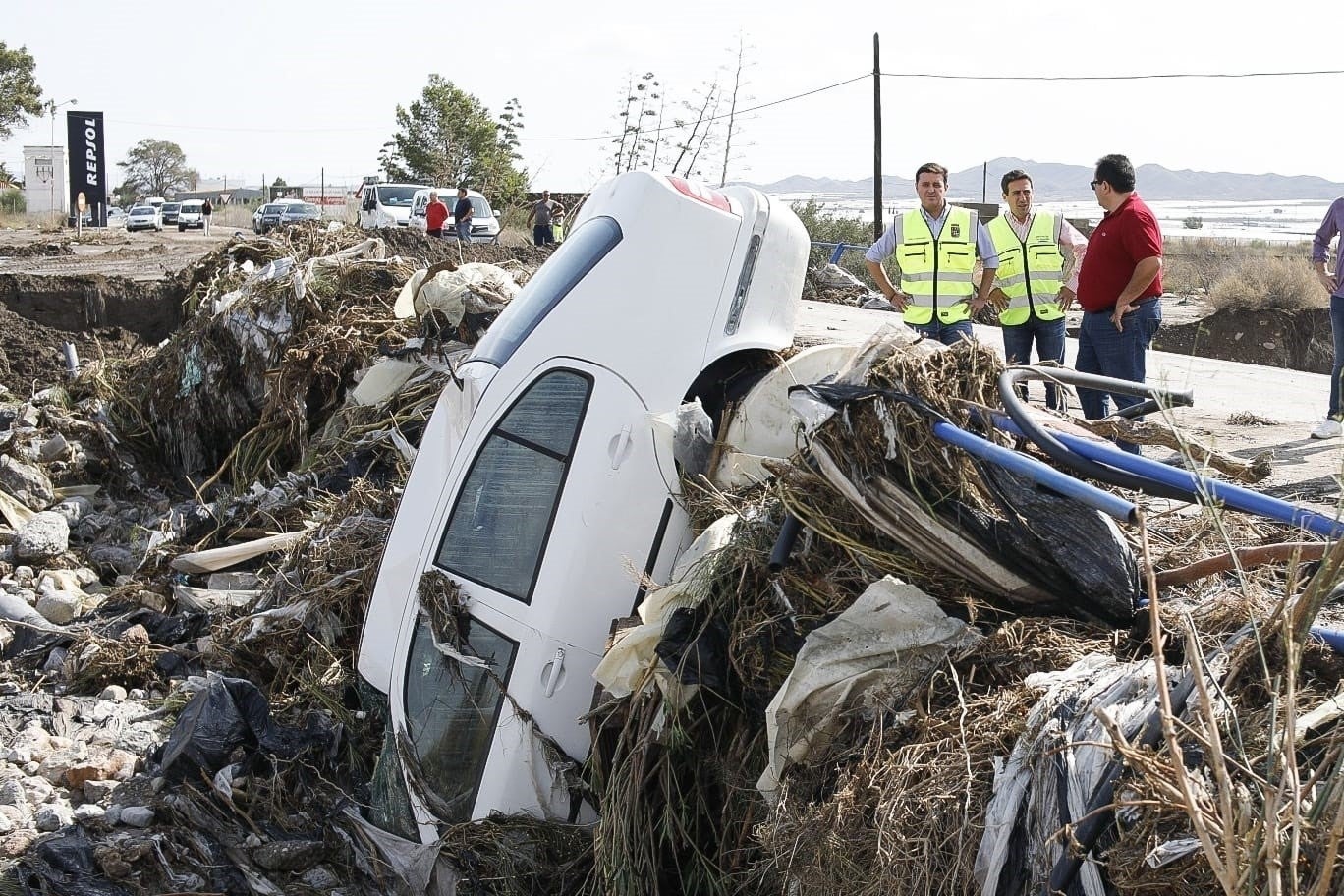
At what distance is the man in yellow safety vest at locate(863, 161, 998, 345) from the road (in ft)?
2.15

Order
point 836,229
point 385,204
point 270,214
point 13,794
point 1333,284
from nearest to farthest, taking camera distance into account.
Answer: point 13,794
point 1333,284
point 836,229
point 385,204
point 270,214

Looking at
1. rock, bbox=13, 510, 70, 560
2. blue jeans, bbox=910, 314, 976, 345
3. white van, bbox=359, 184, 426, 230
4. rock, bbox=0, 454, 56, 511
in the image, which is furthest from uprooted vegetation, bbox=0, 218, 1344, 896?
white van, bbox=359, 184, 426, 230

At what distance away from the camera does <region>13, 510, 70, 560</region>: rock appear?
820 cm

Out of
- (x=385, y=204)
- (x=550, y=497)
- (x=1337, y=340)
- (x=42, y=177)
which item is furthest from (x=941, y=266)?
(x=42, y=177)

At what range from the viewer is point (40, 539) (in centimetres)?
827

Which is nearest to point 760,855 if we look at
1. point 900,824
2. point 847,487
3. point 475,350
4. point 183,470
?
point 900,824

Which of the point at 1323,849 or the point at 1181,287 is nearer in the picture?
the point at 1323,849

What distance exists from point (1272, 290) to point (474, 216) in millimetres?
15317

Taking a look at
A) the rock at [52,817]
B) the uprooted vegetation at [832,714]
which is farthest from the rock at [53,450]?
the rock at [52,817]

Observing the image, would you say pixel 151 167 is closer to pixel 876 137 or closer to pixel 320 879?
pixel 876 137

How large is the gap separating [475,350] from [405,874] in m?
1.97

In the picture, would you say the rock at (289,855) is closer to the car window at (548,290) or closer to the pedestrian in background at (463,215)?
the car window at (548,290)

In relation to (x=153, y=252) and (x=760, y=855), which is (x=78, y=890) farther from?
(x=153, y=252)

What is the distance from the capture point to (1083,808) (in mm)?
2611
